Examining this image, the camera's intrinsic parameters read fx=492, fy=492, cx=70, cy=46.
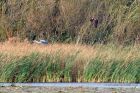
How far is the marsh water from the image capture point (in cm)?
1000

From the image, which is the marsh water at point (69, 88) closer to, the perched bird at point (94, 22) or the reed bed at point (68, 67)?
the reed bed at point (68, 67)

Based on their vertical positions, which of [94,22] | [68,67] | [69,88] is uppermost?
[94,22]

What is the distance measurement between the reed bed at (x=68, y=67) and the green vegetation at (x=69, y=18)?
5741 millimetres

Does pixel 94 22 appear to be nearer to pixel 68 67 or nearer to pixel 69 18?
pixel 69 18

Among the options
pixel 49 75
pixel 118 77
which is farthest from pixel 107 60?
pixel 49 75

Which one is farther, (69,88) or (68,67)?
(68,67)

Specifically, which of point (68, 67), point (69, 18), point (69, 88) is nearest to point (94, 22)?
point (69, 18)

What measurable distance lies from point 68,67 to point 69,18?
25.2 ft

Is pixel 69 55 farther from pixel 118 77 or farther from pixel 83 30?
pixel 83 30

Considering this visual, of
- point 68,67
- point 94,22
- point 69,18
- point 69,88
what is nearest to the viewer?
point 69,88

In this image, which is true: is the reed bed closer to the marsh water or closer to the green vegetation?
the marsh water

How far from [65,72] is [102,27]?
7.36 m

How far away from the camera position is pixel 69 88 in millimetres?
10367

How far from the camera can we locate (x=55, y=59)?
39.7ft
